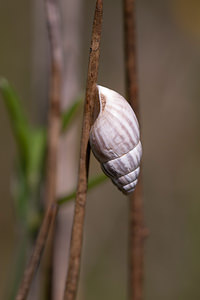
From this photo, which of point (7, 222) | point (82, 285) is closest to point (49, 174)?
point (82, 285)

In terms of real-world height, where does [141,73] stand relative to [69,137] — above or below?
below

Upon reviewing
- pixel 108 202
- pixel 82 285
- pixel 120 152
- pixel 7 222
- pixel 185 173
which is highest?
pixel 120 152

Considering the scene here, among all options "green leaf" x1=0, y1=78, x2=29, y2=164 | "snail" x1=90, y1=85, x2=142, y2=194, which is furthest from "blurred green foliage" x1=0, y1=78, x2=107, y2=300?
"snail" x1=90, y1=85, x2=142, y2=194

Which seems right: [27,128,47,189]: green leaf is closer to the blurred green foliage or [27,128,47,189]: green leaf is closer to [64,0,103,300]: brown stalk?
the blurred green foliage

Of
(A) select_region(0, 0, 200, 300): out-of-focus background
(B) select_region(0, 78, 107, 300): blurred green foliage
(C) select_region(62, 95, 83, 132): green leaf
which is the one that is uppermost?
(C) select_region(62, 95, 83, 132): green leaf

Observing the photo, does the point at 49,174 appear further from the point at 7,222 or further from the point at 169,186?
the point at 7,222

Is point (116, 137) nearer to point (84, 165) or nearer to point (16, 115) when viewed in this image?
point (84, 165)

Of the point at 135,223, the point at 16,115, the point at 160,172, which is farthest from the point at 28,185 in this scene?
the point at 160,172
